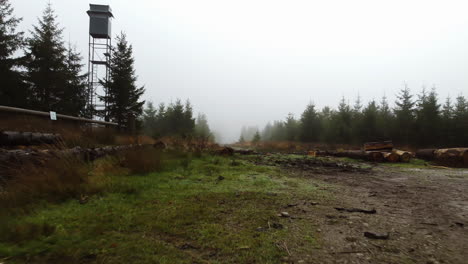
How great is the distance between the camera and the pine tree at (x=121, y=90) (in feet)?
53.9

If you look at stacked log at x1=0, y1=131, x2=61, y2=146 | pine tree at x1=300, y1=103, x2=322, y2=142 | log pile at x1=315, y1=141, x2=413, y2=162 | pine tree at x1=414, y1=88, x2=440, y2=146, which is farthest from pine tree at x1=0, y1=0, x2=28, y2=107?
pine tree at x1=414, y1=88, x2=440, y2=146

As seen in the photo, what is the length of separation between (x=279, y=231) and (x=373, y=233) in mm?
869

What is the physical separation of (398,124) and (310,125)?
967cm

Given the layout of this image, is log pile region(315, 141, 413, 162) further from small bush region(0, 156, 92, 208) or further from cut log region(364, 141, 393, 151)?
small bush region(0, 156, 92, 208)

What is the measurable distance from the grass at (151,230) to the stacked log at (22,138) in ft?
10.7

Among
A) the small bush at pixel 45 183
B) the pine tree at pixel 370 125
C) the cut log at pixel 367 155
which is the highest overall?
the pine tree at pixel 370 125

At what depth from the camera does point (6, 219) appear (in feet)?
6.01

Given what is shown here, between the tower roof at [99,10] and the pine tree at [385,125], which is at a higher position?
the tower roof at [99,10]

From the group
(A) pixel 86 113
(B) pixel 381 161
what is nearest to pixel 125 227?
(B) pixel 381 161

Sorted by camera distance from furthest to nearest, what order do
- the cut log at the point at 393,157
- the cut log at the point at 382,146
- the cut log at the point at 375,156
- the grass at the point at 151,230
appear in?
1. the cut log at the point at 382,146
2. the cut log at the point at 375,156
3. the cut log at the point at 393,157
4. the grass at the point at 151,230

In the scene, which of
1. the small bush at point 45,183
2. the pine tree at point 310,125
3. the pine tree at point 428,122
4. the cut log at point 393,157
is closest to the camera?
the small bush at point 45,183

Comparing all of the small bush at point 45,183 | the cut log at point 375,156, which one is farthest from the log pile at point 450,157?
the small bush at point 45,183

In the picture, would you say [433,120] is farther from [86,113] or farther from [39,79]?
[39,79]

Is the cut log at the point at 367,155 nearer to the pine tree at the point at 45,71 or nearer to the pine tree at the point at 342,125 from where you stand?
the pine tree at the point at 342,125
